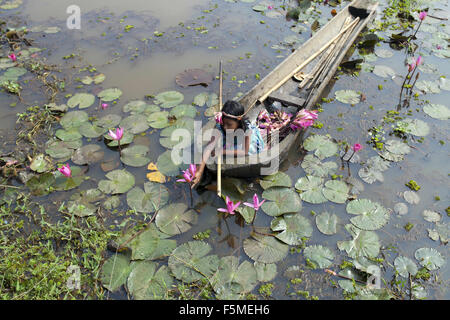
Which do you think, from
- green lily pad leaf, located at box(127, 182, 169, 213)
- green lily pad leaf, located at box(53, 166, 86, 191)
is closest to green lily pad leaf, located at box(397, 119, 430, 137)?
green lily pad leaf, located at box(127, 182, 169, 213)

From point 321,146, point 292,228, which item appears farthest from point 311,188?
point 321,146

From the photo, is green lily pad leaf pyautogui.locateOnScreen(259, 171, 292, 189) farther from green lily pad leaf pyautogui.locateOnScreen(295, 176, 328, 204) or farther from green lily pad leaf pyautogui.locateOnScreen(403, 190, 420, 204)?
green lily pad leaf pyautogui.locateOnScreen(403, 190, 420, 204)

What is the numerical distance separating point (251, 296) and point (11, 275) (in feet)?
7.46

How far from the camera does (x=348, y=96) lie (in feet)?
17.6

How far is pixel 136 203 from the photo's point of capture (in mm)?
3654

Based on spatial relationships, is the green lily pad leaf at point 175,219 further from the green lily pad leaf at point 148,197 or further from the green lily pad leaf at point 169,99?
the green lily pad leaf at point 169,99

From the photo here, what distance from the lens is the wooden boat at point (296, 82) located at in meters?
3.65

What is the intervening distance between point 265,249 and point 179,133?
211 cm

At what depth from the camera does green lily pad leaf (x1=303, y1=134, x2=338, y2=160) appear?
14.3 ft

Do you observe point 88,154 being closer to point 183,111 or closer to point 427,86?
point 183,111

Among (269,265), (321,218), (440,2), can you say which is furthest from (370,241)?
(440,2)

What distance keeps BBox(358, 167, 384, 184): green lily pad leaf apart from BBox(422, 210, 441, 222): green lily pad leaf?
62 centimetres

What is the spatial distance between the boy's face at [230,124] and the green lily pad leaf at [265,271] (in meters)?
1.42
